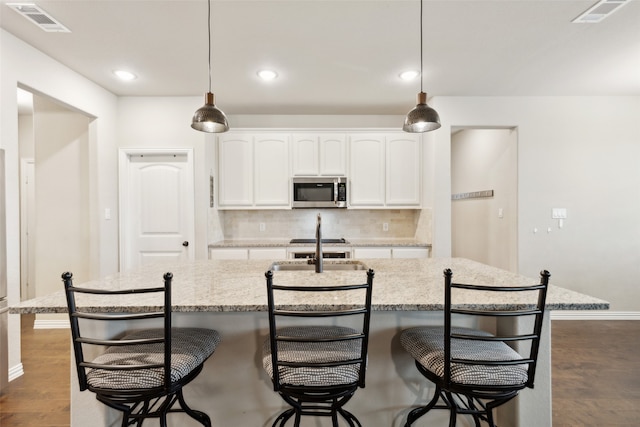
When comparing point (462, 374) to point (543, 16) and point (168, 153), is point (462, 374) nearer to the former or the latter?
point (543, 16)

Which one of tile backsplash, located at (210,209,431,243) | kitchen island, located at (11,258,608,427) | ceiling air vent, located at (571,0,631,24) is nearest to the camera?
kitchen island, located at (11,258,608,427)

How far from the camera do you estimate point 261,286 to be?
165cm

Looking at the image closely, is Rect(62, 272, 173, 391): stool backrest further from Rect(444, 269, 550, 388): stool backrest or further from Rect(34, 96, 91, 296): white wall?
Rect(34, 96, 91, 296): white wall

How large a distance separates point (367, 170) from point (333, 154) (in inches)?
18.6

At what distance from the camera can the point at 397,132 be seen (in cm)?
416

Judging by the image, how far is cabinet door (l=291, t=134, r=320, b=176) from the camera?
418 cm

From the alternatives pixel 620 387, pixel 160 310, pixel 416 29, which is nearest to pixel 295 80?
pixel 416 29

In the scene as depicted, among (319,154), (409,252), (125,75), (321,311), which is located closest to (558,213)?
(409,252)

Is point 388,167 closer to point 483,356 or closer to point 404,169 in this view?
point 404,169

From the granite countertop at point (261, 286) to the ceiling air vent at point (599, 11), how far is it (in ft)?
6.03

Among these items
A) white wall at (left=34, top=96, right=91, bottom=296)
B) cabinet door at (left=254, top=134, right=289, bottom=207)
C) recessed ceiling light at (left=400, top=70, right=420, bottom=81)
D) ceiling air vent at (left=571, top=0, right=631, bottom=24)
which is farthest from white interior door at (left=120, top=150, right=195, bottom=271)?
ceiling air vent at (left=571, top=0, right=631, bottom=24)

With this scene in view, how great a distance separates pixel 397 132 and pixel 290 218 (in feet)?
5.85

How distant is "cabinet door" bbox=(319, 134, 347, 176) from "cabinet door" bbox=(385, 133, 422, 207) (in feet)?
1.81

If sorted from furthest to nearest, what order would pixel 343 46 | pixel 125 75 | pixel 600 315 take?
pixel 600 315, pixel 125 75, pixel 343 46
